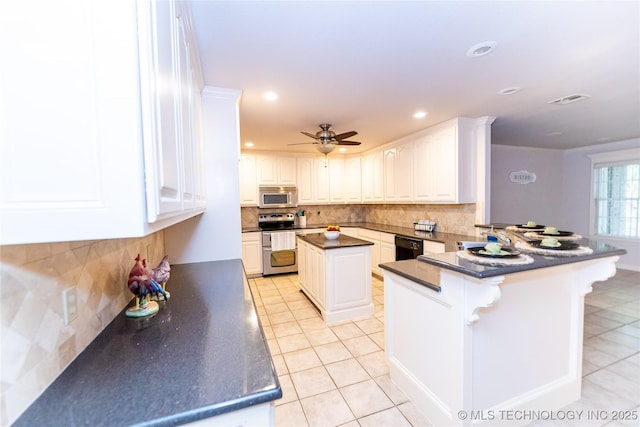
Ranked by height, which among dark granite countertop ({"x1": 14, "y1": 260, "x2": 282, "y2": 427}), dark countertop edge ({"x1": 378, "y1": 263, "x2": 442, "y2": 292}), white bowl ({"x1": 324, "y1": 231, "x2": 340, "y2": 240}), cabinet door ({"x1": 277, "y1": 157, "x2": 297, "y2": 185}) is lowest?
dark granite countertop ({"x1": 14, "y1": 260, "x2": 282, "y2": 427})

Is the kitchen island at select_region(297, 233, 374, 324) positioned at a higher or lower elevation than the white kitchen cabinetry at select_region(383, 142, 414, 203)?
lower

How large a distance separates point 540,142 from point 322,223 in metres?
4.34

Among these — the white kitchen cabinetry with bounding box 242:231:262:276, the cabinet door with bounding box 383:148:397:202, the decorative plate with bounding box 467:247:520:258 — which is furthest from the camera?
the white kitchen cabinetry with bounding box 242:231:262:276

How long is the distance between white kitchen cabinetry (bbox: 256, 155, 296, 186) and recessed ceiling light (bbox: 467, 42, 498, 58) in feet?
12.4

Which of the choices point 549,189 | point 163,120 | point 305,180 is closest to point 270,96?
point 163,120

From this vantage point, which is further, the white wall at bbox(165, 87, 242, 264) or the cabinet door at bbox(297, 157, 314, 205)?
the cabinet door at bbox(297, 157, 314, 205)

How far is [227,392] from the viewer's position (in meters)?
0.77

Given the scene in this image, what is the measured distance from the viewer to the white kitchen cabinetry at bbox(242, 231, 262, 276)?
4.77 m

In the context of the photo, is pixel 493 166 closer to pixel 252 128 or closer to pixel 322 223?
pixel 322 223

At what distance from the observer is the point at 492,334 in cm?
156

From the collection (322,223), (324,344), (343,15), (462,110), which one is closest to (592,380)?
(324,344)

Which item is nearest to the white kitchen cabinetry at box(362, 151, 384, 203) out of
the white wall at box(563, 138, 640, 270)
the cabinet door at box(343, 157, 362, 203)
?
the cabinet door at box(343, 157, 362, 203)

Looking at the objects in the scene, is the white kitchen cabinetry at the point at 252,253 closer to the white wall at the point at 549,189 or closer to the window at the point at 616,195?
the white wall at the point at 549,189

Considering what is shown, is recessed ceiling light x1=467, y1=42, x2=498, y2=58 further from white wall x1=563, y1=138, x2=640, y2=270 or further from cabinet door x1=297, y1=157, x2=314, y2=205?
white wall x1=563, y1=138, x2=640, y2=270
